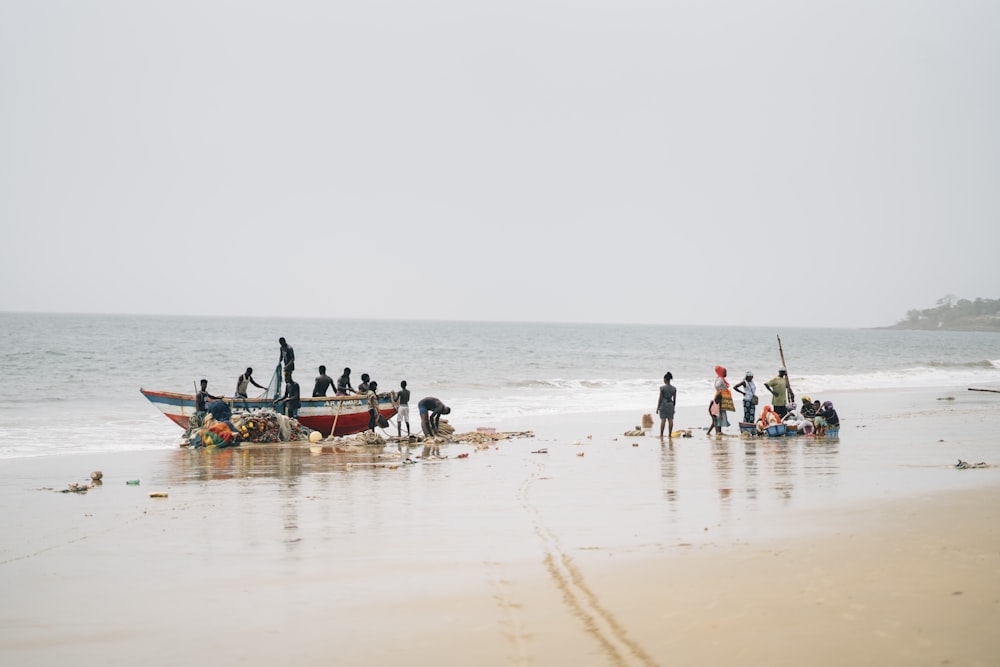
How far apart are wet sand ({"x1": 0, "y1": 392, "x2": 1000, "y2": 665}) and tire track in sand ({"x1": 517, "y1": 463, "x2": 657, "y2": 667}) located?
0.03 m

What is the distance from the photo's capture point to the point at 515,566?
26.5 ft

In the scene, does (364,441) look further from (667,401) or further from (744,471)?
(744,471)

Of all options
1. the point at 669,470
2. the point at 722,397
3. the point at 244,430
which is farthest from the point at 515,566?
the point at 244,430

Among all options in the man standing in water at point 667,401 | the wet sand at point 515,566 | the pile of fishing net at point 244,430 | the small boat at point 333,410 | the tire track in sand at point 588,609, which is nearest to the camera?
the tire track in sand at point 588,609

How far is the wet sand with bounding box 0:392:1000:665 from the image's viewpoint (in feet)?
19.9

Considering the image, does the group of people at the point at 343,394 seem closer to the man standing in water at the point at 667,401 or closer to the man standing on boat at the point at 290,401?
the man standing on boat at the point at 290,401

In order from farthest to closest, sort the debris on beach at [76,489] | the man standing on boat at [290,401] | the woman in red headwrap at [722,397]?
the man standing on boat at [290,401], the woman in red headwrap at [722,397], the debris on beach at [76,489]

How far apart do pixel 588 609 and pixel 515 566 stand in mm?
1444

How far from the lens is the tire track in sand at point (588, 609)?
227 inches

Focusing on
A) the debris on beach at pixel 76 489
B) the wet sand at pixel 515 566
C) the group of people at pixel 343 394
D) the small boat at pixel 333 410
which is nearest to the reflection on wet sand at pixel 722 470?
the wet sand at pixel 515 566

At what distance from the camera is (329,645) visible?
616cm

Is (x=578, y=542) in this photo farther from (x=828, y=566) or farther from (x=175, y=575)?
(x=175, y=575)

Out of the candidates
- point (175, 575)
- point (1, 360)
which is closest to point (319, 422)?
point (175, 575)

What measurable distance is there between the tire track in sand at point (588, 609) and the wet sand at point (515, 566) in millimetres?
27
